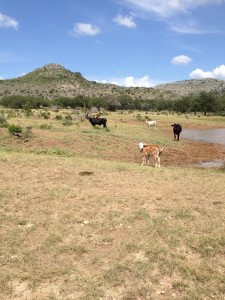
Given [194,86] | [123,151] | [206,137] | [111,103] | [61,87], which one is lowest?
[206,137]

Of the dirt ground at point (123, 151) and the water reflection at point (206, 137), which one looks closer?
the dirt ground at point (123, 151)

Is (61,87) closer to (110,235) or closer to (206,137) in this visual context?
(206,137)

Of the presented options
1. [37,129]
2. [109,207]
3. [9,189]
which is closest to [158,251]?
[109,207]

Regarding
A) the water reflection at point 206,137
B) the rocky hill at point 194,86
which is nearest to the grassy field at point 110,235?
the water reflection at point 206,137

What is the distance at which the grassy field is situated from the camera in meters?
6.87

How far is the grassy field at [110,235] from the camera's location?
22.5ft

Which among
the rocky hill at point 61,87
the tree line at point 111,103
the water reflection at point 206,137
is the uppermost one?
the rocky hill at point 61,87

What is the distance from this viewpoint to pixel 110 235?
8.72m

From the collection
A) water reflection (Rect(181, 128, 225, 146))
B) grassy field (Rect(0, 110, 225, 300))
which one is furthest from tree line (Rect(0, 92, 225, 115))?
grassy field (Rect(0, 110, 225, 300))

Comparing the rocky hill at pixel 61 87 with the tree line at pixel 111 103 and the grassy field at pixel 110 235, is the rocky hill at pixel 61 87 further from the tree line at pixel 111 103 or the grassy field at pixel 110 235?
the grassy field at pixel 110 235

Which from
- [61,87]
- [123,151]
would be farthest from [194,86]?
[123,151]

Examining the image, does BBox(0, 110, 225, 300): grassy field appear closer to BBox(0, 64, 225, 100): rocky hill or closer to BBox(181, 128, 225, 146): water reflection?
BBox(181, 128, 225, 146): water reflection

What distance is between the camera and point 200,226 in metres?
9.09

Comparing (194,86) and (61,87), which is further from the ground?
(194,86)
